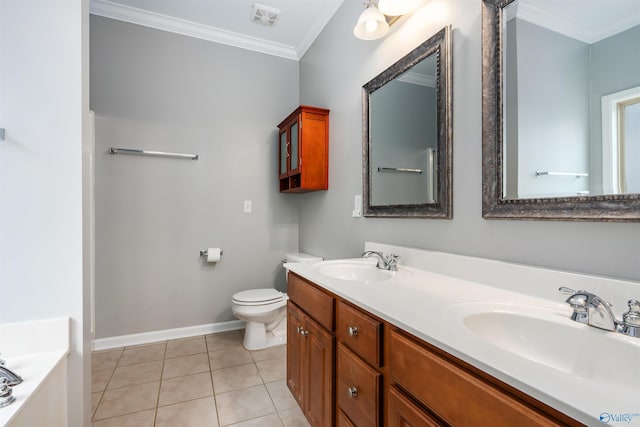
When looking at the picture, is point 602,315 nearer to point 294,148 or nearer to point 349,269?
point 349,269

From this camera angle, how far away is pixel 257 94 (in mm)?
2834

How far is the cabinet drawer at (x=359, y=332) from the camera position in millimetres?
906

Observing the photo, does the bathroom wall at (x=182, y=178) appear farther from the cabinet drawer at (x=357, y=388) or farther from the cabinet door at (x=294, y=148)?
the cabinet drawer at (x=357, y=388)

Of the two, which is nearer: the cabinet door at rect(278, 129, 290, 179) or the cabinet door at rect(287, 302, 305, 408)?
the cabinet door at rect(287, 302, 305, 408)

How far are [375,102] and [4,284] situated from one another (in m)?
1.91

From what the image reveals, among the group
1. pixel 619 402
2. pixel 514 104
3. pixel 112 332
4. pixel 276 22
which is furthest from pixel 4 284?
pixel 276 22

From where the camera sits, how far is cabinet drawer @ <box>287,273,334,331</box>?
118 centimetres

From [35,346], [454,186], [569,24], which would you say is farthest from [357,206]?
[35,346]

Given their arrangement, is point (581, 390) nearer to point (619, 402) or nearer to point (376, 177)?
point (619, 402)

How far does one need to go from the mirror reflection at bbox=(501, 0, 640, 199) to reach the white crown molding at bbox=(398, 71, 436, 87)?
36cm

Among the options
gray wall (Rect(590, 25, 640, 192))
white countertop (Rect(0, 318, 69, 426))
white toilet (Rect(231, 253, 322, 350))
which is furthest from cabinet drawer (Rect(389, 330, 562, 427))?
white toilet (Rect(231, 253, 322, 350))

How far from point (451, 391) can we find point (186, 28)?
312 centimetres

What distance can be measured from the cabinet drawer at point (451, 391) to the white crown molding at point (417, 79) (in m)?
1.15

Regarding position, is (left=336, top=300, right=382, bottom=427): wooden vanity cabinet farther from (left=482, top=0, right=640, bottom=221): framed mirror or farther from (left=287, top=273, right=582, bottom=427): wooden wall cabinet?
(left=482, top=0, right=640, bottom=221): framed mirror
